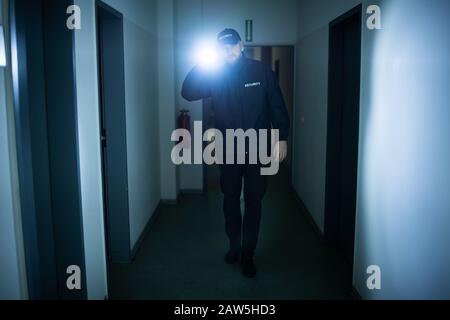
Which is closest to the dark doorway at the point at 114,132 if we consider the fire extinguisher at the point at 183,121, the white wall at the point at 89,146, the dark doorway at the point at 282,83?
the white wall at the point at 89,146

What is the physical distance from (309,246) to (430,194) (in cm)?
189

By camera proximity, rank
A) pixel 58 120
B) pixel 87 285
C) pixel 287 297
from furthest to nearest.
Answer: pixel 287 297 < pixel 87 285 < pixel 58 120

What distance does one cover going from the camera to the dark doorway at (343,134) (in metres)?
2.90

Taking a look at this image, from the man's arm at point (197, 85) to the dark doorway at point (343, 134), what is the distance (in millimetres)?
957

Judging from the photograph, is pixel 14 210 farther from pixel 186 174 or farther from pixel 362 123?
pixel 186 174

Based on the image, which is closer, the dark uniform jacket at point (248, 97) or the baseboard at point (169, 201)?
the dark uniform jacket at point (248, 97)

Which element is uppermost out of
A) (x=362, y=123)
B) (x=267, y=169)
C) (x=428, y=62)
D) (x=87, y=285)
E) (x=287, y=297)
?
(x=428, y=62)

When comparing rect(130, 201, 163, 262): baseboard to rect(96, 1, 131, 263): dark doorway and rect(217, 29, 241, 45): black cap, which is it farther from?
rect(217, 29, 241, 45): black cap

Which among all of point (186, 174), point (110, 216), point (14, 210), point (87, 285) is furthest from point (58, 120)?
point (186, 174)

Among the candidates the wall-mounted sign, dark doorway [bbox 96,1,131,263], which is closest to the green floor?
dark doorway [bbox 96,1,131,263]

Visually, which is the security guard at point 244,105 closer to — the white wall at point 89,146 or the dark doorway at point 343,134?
the dark doorway at point 343,134

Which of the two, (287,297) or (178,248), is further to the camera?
(178,248)

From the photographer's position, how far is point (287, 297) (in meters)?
2.53

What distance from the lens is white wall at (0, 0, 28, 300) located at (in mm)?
1463
